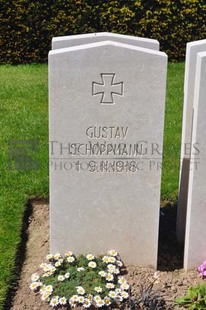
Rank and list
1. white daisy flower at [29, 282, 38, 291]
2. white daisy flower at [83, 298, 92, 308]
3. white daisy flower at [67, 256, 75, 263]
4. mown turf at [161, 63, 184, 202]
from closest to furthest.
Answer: white daisy flower at [83, 298, 92, 308], white daisy flower at [29, 282, 38, 291], white daisy flower at [67, 256, 75, 263], mown turf at [161, 63, 184, 202]

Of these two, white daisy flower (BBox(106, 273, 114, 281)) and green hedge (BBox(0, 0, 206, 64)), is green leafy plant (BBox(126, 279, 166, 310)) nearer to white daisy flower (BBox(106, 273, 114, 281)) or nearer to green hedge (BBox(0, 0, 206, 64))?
white daisy flower (BBox(106, 273, 114, 281))

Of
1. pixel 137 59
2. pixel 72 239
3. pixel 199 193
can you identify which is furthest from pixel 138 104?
pixel 72 239

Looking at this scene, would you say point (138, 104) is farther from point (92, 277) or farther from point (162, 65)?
point (92, 277)

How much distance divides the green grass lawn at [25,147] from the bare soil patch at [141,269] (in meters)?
0.11

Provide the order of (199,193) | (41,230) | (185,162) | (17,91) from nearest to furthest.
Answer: (199,193) → (185,162) → (41,230) → (17,91)

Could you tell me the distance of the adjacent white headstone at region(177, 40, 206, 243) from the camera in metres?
3.96

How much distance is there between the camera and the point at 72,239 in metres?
3.94

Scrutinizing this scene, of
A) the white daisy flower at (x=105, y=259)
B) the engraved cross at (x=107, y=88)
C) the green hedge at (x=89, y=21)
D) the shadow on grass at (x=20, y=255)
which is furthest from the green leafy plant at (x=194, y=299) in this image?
the green hedge at (x=89, y=21)

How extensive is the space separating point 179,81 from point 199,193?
4821 millimetres

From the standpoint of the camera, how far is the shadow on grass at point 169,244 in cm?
419

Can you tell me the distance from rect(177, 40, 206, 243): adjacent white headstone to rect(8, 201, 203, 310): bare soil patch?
197 millimetres

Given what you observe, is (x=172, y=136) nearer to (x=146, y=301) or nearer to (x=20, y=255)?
(x=20, y=255)

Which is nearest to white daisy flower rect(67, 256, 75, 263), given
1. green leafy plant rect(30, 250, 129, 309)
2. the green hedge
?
green leafy plant rect(30, 250, 129, 309)

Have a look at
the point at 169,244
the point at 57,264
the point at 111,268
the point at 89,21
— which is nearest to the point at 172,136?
the point at 169,244
